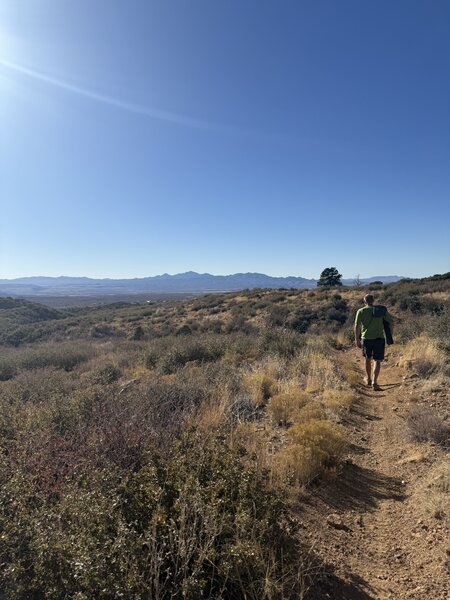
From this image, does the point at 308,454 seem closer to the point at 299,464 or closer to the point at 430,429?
the point at 299,464

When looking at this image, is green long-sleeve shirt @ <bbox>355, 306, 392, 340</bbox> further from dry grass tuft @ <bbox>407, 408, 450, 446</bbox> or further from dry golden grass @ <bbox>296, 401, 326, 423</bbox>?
dry grass tuft @ <bbox>407, 408, 450, 446</bbox>

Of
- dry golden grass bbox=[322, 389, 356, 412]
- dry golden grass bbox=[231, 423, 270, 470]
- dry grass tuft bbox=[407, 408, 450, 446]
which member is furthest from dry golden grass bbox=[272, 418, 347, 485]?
dry golden grass bbox=[322, 389, 356, 412]

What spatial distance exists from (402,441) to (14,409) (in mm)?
5681

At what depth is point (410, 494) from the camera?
3.95 metres

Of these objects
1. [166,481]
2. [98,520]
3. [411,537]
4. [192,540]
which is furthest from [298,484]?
[98,520]

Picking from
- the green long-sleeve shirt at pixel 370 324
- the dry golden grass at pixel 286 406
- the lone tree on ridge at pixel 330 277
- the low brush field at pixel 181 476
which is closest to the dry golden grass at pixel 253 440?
the low brush field at pixel 181 476

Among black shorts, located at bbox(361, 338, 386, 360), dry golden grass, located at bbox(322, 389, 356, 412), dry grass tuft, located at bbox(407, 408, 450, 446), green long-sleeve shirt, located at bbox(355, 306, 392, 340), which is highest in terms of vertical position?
green long-sleeve shirt, located at bbox(355, 306, 392, 340)

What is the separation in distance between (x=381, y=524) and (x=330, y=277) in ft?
149

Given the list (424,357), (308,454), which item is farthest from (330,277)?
(308,454)

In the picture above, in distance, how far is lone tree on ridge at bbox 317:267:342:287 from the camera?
46.2 metres

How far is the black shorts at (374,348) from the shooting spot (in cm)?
836

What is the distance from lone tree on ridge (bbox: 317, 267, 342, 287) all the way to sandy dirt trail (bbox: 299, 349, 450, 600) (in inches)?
1650

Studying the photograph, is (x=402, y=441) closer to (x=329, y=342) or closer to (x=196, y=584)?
(x=196, y=584)

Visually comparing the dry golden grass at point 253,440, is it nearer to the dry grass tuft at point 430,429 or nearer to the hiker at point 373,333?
the dry grass tuft at point 430,429
